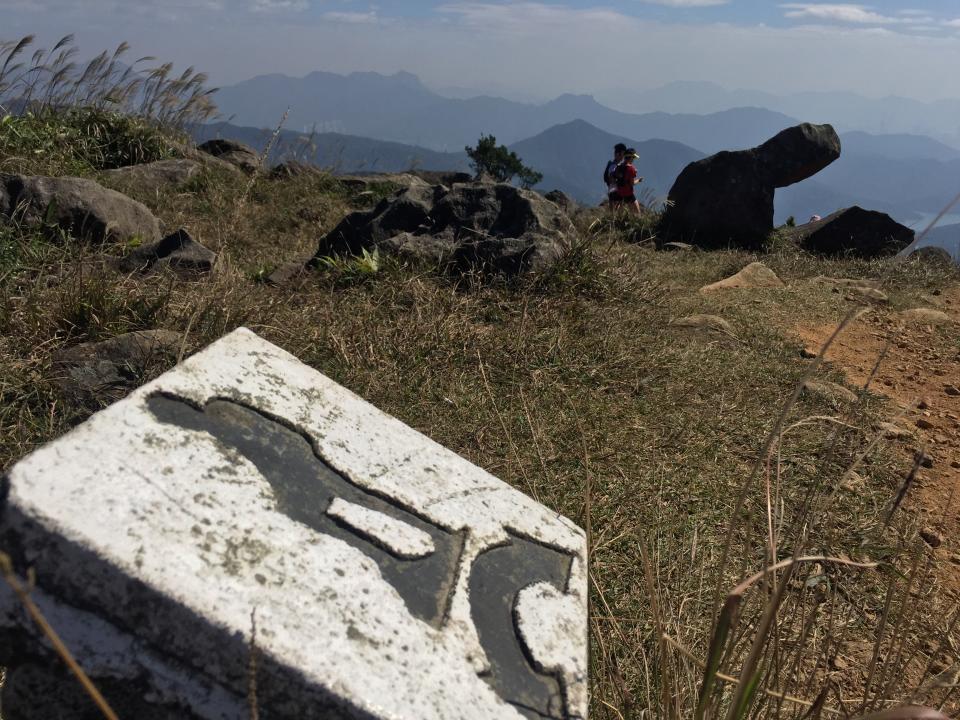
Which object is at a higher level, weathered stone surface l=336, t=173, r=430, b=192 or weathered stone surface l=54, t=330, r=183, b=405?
weathered stone surface l=54, t=330, r=183, b=405

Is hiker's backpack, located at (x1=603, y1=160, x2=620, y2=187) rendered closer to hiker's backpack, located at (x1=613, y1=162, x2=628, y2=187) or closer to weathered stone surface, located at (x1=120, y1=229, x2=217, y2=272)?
hiker's backpack, located at (x1=613, y1=162, x2=628, y2=187)

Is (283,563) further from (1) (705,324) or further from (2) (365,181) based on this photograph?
(2) (365,181)

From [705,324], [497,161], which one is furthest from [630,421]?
[497,161]

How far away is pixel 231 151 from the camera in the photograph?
10414 millimetres

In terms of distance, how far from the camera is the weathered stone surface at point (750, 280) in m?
6.23

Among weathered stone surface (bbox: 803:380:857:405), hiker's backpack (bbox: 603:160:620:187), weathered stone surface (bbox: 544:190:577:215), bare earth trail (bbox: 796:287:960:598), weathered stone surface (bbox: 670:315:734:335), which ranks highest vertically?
hiker's backpack (bbox: 603:160:620:187)

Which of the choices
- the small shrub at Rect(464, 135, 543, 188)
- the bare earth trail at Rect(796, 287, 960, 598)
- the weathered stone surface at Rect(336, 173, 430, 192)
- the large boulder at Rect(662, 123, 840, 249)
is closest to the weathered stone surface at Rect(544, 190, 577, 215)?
the large boulder at Rect(662, 123, 840, 249)

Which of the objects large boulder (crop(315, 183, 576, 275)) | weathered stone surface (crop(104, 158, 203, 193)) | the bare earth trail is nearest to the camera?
the bare earth trail

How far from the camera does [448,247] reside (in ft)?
16.9

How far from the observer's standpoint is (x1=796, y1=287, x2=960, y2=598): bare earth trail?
10.3ft

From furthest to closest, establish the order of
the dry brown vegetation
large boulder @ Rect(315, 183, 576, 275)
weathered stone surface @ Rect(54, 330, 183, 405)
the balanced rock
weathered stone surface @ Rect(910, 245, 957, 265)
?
the balanced rock, weathered stone surface @ Rect(910, 245, 957, 265), large boulder @ Rect(315, 183, 576, 275), weathered stone surface @ Rect(54, 330, 183, 405), the dry brown vegetation

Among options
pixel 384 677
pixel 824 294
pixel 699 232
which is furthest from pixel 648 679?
pixel 699 232

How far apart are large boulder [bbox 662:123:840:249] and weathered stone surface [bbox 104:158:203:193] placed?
518 centimetres

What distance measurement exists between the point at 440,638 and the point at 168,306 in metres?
2.70
